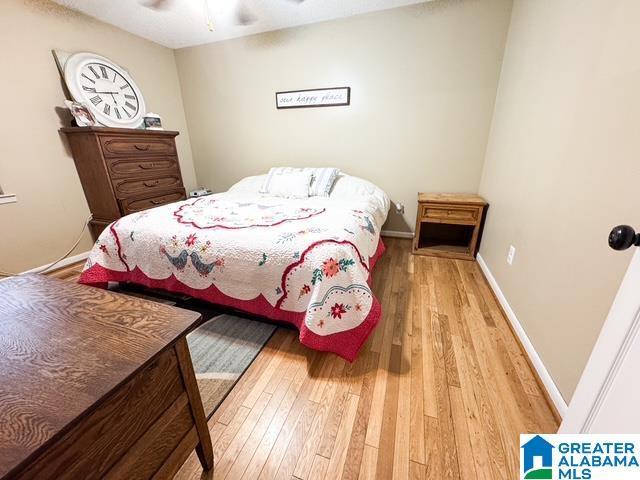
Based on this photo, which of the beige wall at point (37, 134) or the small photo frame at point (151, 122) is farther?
the small photo frame at point (151, 122)

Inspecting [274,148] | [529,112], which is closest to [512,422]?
[529,112]

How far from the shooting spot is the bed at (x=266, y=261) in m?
1.32

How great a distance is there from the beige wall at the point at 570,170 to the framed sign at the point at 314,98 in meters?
1.53

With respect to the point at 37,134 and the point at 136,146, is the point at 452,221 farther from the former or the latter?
the point at 37,134

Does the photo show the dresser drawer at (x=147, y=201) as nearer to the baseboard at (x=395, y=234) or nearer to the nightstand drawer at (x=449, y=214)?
the baseboard at (x=395, y=234)

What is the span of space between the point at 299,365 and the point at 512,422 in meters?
0.96

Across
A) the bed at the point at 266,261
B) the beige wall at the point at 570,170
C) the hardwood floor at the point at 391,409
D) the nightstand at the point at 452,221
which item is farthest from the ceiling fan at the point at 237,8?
the hardwood floor at the point at 391,409

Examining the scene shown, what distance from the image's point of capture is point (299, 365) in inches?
53.6

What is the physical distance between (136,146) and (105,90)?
62cm

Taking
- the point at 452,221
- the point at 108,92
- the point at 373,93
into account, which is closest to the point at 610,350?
the point at 452,221

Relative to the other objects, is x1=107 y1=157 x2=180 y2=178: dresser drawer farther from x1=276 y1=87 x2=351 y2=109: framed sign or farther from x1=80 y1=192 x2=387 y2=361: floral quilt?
x1=276 y1=87 x2=351 y2=109: framed sign

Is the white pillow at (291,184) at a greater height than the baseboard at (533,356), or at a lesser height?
greater

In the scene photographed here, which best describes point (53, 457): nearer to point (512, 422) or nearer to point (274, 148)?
point (512, 422)

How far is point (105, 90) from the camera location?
2.52 m
